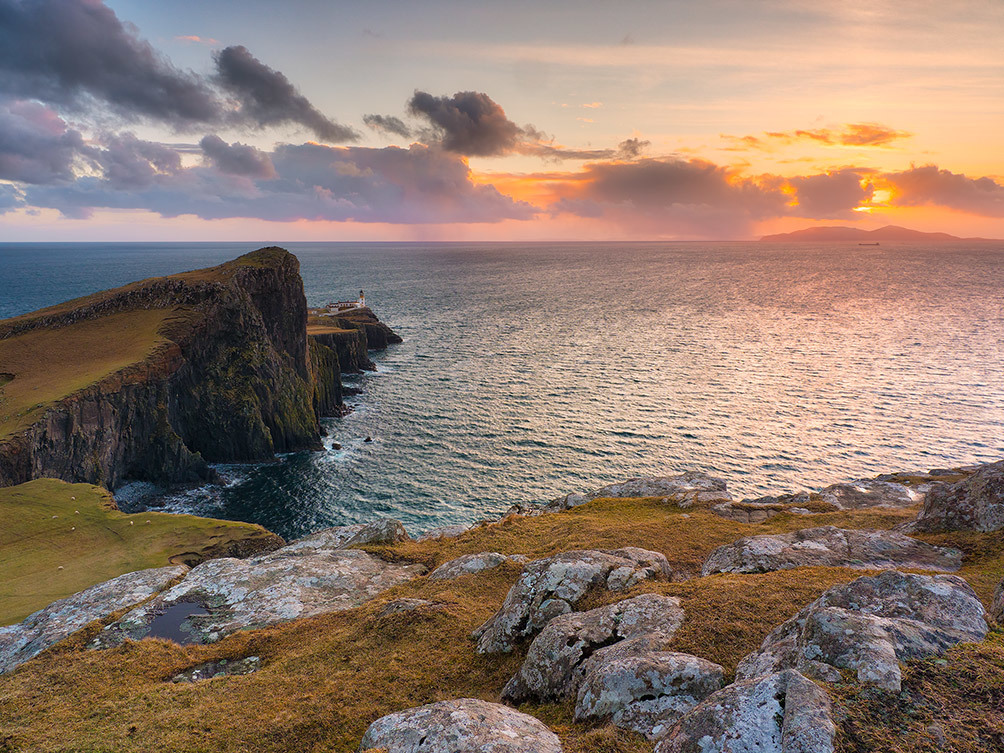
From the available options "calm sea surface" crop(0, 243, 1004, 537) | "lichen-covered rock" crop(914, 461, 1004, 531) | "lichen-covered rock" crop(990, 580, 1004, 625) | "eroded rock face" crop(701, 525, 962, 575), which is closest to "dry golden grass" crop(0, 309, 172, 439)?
"calm sea surface" crop(0, 243, 1004, 537)

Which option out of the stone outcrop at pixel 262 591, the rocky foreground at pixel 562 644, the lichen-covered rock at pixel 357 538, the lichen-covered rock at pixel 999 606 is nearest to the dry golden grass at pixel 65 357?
the stone outcrop at pixel 262 591

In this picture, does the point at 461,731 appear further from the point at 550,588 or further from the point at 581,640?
the point at 550,588

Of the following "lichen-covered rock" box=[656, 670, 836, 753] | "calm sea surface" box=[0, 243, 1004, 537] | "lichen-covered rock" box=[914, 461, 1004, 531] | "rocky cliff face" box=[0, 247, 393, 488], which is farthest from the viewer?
"calm sea surface" box=[0, 243, 1004, 537]

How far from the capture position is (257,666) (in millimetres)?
16875

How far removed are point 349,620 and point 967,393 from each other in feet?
310

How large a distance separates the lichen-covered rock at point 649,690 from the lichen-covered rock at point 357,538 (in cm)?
1895

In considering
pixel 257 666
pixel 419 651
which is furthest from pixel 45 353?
pixel 419 651

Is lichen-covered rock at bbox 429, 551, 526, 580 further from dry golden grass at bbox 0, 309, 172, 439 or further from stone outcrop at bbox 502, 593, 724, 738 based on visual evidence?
dry golden grass at bbox 0, 309, 172, 439

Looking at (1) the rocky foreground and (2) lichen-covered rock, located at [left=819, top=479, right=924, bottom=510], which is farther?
(2) lichen-covered rock, located at [left=819, top=479, right=924, bottom=510]

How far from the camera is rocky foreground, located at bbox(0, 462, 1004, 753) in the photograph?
809cm

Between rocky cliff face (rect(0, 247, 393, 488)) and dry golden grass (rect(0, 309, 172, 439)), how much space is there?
1.09 metres

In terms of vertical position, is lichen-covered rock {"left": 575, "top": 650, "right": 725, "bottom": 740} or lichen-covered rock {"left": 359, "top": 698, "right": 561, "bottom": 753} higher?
lichen-covered rock {"left": 575, "top": 650, "right": 725, "bottom": 740}

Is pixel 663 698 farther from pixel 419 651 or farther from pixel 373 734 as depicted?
pixel 419 651

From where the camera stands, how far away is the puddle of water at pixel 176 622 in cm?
1910
